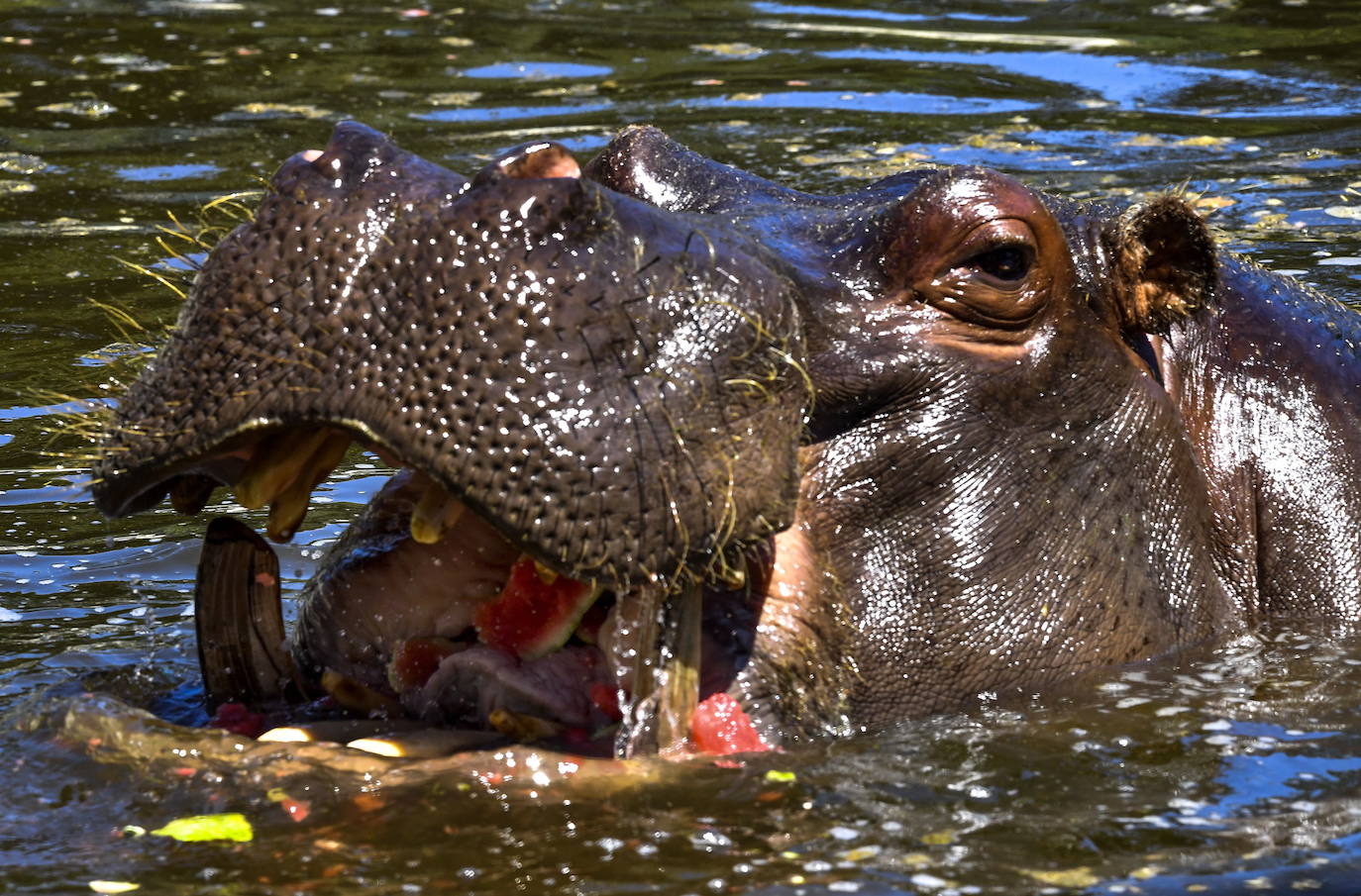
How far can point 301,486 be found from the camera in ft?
15.3

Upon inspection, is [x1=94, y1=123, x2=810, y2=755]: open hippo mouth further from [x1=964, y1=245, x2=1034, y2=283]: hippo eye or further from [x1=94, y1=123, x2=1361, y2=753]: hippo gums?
[x1=964, y1=245, x2=1034, y2=283]: hippo eye

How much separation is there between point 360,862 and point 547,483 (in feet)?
2.85

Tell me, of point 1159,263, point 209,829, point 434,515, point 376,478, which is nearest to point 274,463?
point 434,515

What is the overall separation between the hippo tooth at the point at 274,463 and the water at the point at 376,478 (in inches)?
23.8

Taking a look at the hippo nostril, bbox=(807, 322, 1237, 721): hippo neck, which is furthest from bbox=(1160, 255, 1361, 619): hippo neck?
the hippo nostril

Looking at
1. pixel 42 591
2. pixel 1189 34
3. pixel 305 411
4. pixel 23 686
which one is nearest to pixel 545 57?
pixel 1189 34

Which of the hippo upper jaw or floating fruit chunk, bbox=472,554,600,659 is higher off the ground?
the hippo upper jaw

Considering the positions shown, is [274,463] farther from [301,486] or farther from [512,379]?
[512,379]

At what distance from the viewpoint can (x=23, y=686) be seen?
573cm

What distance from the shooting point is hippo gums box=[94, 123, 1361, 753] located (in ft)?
14.1

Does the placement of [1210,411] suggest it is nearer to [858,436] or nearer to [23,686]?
[858,436]

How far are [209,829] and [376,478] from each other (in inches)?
157

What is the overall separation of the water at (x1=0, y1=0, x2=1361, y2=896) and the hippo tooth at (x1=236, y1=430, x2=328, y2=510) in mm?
604

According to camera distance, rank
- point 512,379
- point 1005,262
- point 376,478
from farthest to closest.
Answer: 1. point 376,478
2. point 1005,262
3. point 512,379
